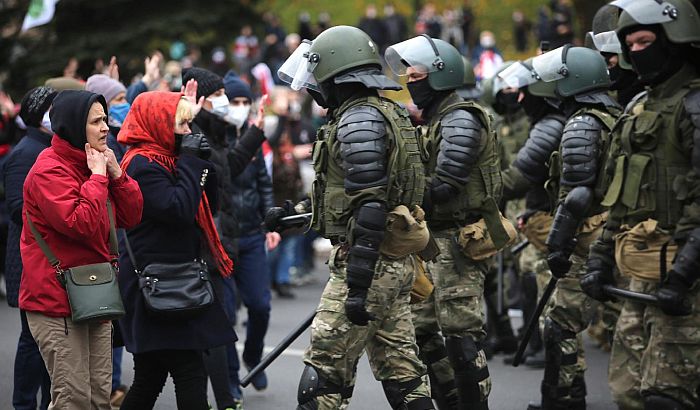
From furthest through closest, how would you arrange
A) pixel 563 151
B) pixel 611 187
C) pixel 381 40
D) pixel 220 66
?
pixel 381 40 < pixel 220 66 < pixel 563 151 < pixel 611 187

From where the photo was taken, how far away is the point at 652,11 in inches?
216

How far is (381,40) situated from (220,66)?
7577 millimetres

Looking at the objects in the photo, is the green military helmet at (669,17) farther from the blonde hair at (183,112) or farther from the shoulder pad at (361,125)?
the blonde hair at (183,112)

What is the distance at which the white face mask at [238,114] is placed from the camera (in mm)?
8039

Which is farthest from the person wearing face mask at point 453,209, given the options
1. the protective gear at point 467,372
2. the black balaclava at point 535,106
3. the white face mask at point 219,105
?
the white face mask at point 219,105

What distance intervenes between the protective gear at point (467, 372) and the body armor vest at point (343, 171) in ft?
3.95

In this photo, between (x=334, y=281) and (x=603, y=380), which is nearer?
(x=334, y=281)

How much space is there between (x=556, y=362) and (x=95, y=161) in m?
3.22

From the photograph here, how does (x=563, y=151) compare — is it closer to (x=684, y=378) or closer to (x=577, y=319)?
(x=577, y=319)

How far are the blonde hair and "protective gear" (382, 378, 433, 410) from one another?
172 centimetres

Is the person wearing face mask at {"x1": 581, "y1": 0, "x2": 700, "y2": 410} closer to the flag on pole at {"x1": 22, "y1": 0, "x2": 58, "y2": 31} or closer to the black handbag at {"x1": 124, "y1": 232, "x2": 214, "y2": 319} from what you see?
the black handbag at {"x1": 124, "y1": 232, "x2": 214, "y2": 319}

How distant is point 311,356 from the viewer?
5.82 meters

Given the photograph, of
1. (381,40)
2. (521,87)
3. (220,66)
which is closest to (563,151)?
(521,87)

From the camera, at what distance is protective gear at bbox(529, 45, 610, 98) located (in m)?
7.28
